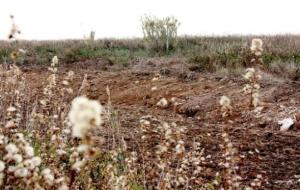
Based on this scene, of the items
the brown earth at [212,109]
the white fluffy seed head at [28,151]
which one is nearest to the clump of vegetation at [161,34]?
the brown earth at [212,109]

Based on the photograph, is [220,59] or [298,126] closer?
[298,126]

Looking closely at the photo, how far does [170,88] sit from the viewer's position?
13164 mm

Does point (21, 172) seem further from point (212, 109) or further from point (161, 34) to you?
point (161, 34)

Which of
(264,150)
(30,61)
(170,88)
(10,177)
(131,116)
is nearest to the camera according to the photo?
(10,177)

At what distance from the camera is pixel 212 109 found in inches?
419

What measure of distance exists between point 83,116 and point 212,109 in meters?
8.93

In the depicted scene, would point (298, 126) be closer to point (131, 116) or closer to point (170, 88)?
point (131, 116)

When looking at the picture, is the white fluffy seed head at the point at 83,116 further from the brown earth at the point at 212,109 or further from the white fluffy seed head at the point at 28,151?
the brown earth at the point at 212,109

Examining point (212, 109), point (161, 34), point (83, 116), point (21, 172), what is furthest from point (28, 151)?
point (161, 34)

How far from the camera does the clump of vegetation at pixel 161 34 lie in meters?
21.2

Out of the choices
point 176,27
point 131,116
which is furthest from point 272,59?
point 131,116

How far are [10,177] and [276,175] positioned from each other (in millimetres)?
3770

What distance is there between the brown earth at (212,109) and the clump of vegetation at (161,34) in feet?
9.29

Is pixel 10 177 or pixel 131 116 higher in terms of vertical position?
pixel 10 177
